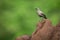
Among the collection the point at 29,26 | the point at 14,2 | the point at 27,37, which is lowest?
the point at 27,37

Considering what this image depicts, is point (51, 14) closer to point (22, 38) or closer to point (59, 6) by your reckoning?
point (59, 6)

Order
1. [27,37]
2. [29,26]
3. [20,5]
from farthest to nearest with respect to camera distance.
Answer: [20,5], [29,26], [27,37]

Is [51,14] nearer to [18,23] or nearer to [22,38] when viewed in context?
[18,23]

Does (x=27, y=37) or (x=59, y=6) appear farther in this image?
(x=59, y=6)

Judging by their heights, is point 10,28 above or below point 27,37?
above

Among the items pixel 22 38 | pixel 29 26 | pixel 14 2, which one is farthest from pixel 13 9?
pixel 22 38

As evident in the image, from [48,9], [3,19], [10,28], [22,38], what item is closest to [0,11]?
[3,19]

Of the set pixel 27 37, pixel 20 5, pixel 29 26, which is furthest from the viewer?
pixel 20 5
